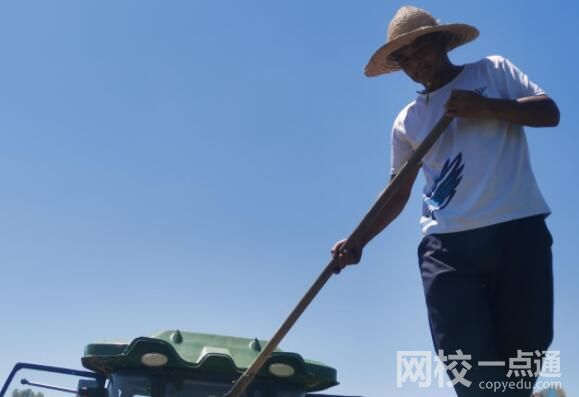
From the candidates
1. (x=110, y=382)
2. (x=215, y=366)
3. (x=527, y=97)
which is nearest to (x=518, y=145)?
(x=527, y=97)

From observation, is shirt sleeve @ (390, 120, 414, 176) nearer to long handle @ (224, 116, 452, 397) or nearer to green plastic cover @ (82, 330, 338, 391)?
long handle @ (224, 116, 452, 397)

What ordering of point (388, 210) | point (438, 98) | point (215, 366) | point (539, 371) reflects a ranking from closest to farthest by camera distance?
point (539, 371) < point (438, 98) < point (388, 210) < point (215, 366)

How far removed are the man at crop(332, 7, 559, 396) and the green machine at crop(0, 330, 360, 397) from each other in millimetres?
2343

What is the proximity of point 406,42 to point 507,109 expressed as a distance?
0.47m

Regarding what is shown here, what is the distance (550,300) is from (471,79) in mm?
821

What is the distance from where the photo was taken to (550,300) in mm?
2812

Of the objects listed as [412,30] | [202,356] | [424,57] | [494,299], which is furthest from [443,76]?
[202,356]

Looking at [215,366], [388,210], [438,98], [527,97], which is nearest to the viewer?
[527,97]

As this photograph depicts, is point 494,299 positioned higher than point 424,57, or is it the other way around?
point 424,57

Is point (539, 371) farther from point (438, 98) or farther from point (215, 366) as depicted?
point (215, 366)

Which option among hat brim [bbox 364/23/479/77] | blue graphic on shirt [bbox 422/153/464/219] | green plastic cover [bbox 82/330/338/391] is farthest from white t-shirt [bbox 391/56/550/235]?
green plastic cover [bbox 82/330/338/391]

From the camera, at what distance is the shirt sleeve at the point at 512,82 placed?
3.03m

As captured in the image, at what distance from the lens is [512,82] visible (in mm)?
3076

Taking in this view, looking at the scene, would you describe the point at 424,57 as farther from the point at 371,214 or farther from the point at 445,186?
the point at 371,214
